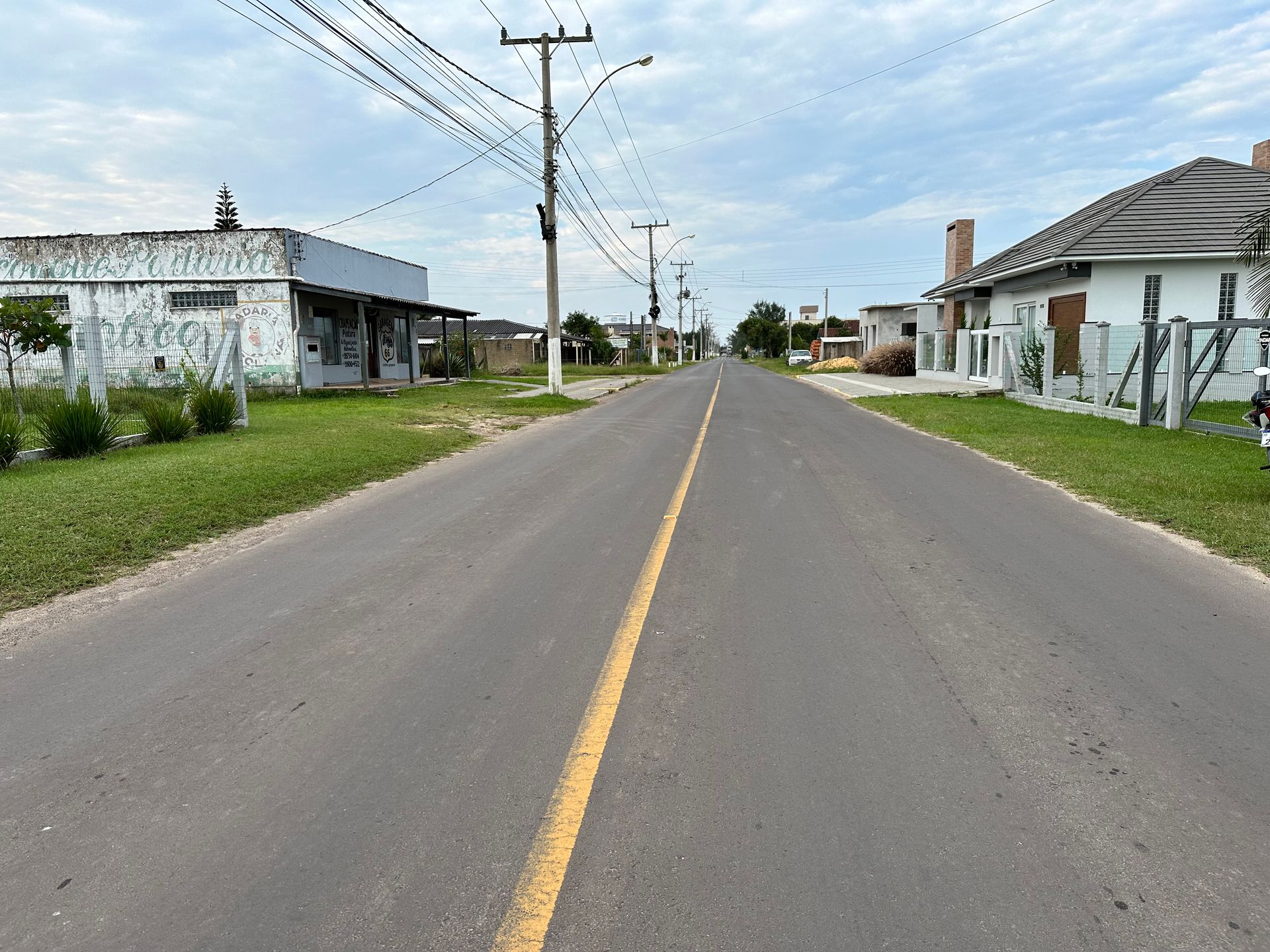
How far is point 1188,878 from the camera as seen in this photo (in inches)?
112

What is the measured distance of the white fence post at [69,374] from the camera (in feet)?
40.1

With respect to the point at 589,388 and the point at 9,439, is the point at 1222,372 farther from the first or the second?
the point at 589,388

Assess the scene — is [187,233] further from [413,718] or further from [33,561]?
[413,718]

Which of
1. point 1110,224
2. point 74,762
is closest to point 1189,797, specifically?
point 74,762

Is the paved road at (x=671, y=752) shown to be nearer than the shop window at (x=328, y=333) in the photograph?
Yes

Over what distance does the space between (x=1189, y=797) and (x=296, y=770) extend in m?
3.62

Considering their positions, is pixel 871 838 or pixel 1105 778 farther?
pixel 1105 778

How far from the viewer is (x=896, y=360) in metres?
43.6

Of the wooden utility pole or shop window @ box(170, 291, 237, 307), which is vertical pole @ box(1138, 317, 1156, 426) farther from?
shop window @ box(170, 291, 237, 307)

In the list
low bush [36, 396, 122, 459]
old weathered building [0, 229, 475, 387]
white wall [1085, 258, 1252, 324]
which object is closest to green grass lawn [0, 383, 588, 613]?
low bush [36, 396, 122, 459]

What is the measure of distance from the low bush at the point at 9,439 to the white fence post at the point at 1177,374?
17.9m

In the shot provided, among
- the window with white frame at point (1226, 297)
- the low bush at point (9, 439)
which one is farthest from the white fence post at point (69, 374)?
the window with white frame at point (1226, 297)

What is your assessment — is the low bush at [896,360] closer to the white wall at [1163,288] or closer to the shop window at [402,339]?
the white wall at [1163,288]

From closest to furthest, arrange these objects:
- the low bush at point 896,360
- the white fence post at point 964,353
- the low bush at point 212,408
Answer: the low bush at point 212,408
the white fence post at point 964,353
the low bush at point 896,360
